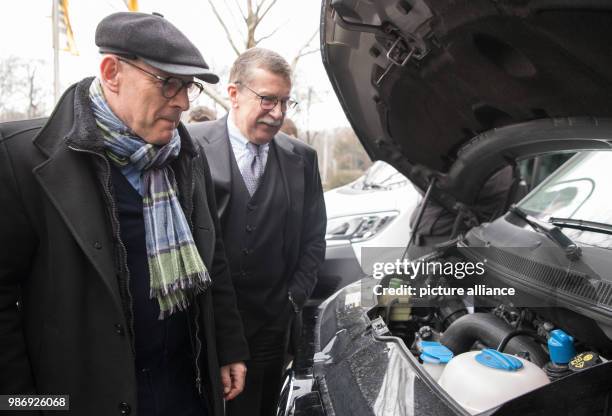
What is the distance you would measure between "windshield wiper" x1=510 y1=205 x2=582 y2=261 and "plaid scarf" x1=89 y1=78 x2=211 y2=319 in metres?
1.37

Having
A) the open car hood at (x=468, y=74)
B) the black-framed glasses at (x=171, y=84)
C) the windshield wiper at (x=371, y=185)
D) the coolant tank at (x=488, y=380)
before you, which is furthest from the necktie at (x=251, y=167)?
the windshield wiper at (x=371, y=185)

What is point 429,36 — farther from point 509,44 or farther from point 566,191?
point 566,191

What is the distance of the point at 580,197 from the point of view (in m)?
2.18

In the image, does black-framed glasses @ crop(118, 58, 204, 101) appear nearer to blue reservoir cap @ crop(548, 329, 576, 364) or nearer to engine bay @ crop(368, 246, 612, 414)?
engine bay @ crop(368, 246, 612, 414)

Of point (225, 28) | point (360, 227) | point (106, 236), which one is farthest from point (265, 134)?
point (225, 28)

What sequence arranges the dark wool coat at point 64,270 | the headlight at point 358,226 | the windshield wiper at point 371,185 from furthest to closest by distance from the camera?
the windshield wiper at point 371,185 < the headlight at point 358,226 < the dark wool coat at point 64,270

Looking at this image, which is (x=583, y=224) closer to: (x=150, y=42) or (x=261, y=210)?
(x=261, y=210)

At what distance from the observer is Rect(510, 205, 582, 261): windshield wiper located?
1.77 metres

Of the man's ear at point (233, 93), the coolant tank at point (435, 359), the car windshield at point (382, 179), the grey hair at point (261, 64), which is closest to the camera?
the coolant tank at point (435, 359)

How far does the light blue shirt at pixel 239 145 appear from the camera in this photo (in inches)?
91.4

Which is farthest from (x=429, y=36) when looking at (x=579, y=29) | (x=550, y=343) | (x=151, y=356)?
(x=151, y=356)

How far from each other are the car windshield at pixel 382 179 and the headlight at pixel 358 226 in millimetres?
715

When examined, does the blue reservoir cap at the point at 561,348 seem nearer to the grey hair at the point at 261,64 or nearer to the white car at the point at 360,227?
the grey hair at the point at 261,64


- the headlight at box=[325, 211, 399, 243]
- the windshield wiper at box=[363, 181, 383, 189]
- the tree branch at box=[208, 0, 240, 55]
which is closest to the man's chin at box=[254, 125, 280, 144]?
the headlight at box=[325, 211, 399, 243]
